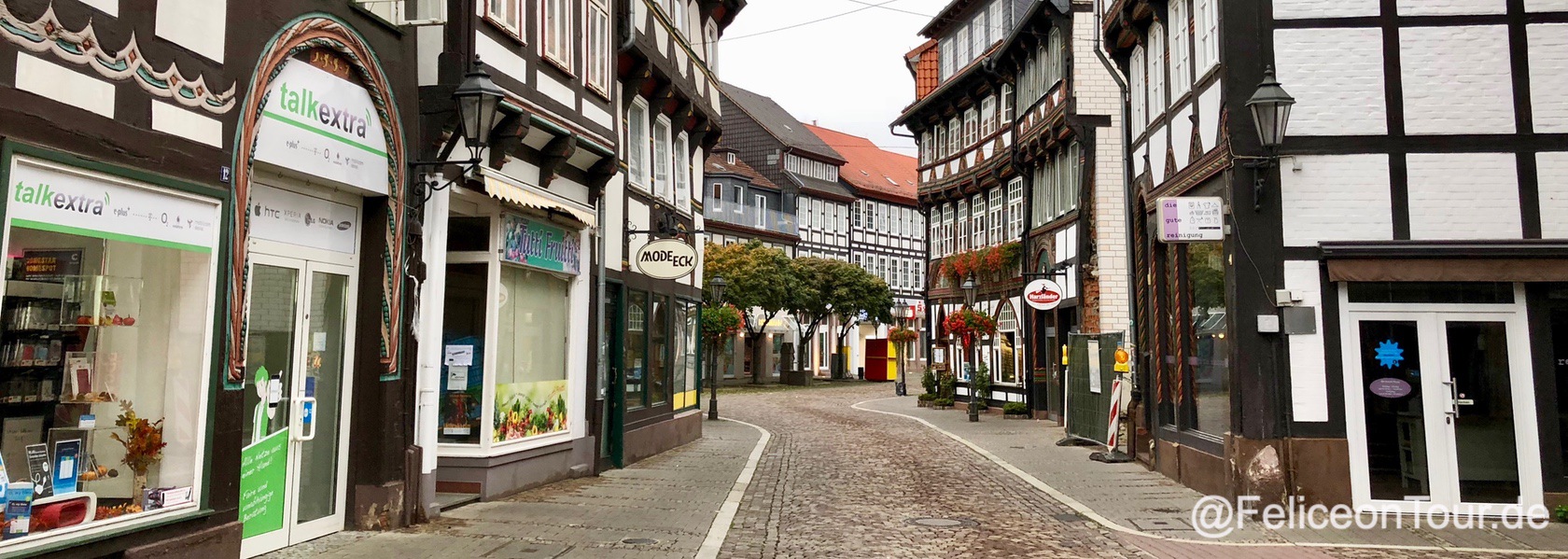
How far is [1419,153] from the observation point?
10.6m

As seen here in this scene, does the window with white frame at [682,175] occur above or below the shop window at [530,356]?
above

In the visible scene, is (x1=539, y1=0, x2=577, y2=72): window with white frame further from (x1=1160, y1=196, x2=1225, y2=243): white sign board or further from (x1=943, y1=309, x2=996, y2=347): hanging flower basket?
(x1=943, y1=309, x2=996, y2=347): hanging flower basket

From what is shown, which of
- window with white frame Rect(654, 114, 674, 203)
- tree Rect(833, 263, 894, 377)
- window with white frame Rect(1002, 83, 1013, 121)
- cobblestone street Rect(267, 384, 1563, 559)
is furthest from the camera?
tree Rect(833, 263, 894, 377)

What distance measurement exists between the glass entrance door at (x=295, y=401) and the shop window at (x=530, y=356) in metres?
2.70

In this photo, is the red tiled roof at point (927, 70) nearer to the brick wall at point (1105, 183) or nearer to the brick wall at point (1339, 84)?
the brick wall at point (1105, 183)

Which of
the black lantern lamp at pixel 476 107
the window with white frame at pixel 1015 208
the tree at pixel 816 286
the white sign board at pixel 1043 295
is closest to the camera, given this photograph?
the black lantern lamp at pixel 476 107

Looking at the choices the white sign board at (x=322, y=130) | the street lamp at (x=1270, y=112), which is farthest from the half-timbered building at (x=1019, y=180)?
the white sign board at (x=322, y=130)

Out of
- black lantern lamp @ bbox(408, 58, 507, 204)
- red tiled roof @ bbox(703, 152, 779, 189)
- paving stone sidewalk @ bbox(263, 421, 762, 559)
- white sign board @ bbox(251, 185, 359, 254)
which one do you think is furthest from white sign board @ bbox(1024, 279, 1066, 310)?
red tiled roof @ bbox(703, 152, 779, 189)

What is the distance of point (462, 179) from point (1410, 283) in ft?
29.5

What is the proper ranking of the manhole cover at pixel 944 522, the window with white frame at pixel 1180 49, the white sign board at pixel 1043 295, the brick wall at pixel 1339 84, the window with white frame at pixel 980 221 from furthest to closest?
the window with white frame at pixel 980 221, the white sign board at pixel 1043 295, the window with white frame at pixel 1180 49, the brick wall at pixel 1339 84, the manhole cover at pixel 944 522

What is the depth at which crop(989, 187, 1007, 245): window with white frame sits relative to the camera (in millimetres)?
28045

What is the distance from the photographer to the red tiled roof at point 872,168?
65.8 m

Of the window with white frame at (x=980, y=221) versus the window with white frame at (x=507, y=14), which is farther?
the window with white frame at (x=980, y=221)

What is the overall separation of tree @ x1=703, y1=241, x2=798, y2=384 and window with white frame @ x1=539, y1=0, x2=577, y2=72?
34348 millimetres
